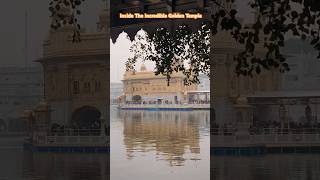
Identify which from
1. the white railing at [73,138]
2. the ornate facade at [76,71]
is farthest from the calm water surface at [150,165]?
the ornate facade at [76,71]

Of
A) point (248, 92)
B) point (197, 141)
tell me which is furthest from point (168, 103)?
point (248, 92)

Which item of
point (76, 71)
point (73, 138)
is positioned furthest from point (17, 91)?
point (76, 71)

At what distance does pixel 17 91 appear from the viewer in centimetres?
1271

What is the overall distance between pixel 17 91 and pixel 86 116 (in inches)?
96.0

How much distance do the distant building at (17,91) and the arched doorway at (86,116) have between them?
1216 millimetres

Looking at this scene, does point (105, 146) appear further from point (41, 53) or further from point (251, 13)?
point (251, 13)

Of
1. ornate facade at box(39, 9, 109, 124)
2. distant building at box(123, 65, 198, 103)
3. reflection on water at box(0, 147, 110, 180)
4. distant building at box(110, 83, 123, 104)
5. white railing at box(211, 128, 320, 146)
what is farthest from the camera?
distant building at box(110, 83, 123, 104)

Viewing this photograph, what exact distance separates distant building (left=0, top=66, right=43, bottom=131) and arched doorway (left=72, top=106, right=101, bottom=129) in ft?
3.99

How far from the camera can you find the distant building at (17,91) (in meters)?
12.2

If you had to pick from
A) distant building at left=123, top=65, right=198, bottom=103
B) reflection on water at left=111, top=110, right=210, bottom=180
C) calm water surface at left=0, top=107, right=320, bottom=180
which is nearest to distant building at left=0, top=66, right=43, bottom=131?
calm water surface at left=0, top=107, right=320, bottom=180

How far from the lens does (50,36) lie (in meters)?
14.8

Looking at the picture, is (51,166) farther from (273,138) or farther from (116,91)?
(116,91)

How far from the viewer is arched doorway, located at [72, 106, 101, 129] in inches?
571

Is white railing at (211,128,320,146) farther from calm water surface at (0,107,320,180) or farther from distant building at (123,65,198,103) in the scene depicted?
distant building at (123,65,198,103)
